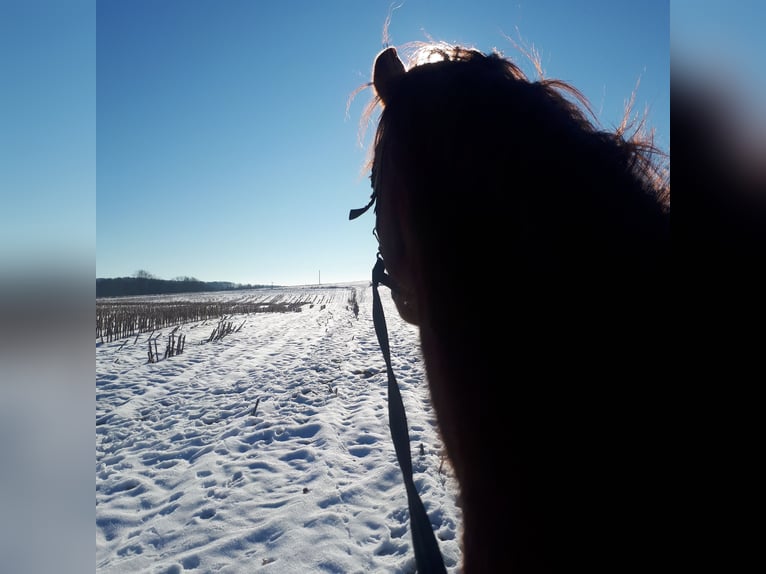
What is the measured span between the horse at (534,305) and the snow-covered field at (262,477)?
27 centimetres

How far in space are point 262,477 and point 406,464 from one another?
331 cm

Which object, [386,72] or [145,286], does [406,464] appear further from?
[145,286]

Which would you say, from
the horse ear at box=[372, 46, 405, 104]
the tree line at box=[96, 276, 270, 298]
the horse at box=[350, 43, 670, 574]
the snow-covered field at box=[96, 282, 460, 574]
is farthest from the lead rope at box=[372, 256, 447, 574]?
the tree line at box=[96, 276, 270, 298]

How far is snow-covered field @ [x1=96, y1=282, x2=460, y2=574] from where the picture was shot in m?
2.75

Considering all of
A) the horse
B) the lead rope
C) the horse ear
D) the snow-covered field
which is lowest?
the snow-covered field

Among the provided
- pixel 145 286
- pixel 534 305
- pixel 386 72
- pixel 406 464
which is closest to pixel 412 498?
pixel 406 464

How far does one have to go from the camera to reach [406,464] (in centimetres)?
125

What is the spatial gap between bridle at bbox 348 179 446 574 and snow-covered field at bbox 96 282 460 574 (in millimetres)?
122

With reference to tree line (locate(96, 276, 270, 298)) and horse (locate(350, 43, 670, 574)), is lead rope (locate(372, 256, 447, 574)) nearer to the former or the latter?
horse (locate(350, 43, 670, 574))

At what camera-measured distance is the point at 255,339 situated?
16.2m

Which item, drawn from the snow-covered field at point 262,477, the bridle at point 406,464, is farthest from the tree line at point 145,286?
the bridle at point 406,464

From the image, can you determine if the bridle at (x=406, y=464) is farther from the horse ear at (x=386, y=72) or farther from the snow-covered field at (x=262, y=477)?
the horse ear at (x=386, y=72)

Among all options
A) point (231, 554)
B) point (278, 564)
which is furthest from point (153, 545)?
point (278, 564)
